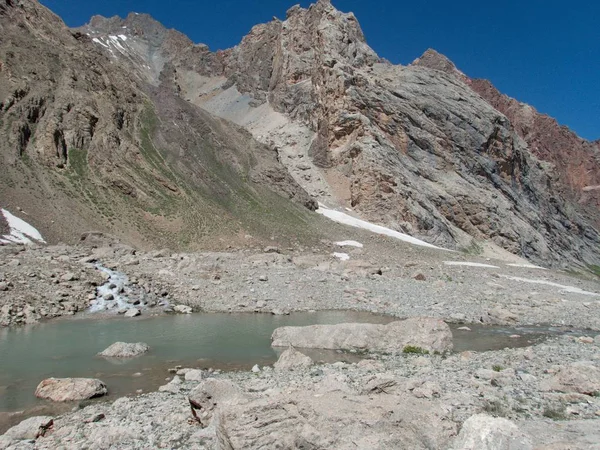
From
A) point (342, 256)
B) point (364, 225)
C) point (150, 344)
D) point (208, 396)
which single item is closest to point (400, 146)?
point (364, 225)

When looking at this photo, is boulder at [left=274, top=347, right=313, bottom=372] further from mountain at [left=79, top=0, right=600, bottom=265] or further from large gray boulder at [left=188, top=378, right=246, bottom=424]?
mountain at [left=79, top=0, right=600, bottom=265]

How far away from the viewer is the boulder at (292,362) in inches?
544

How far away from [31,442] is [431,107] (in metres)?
80.5

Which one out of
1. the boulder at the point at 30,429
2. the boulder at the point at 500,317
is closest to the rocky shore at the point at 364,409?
the boulder at the point at 30,429

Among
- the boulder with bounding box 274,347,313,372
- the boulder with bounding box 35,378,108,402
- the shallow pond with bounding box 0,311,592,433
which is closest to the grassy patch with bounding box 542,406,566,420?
the boulder with bounding box 274,347,313,372

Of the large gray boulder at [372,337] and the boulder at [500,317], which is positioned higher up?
the boulder at [500,317]

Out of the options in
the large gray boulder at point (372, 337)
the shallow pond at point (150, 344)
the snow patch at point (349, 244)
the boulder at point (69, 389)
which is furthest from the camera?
the snow patch at point (349, 244)

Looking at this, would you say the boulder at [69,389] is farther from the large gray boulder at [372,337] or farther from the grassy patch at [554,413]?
the grassy patch at [554,413]

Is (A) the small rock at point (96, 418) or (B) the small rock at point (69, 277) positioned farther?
(B) the small rock at point (69, 277)

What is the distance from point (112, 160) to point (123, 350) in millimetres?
32235

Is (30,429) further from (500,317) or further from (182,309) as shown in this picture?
(500,317)

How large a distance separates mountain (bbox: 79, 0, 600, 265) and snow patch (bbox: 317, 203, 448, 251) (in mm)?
2953

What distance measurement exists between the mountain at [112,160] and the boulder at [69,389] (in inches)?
942

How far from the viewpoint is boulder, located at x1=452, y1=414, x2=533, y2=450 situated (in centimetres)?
559
